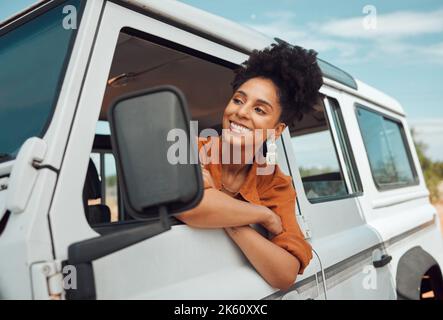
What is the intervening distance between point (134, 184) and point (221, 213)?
1.62ft

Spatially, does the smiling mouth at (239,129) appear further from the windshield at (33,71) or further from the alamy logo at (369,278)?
the alamy logo at (369,278)

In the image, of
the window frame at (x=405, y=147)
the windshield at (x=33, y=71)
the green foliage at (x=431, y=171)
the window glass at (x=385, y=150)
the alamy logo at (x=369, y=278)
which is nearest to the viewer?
the windshield at (x=33, y=71)

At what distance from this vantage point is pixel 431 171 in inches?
887

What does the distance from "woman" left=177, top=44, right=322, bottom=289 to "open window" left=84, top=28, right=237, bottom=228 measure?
22 cm

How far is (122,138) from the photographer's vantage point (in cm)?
111

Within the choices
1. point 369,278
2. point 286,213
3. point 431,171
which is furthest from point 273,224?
point 431,171

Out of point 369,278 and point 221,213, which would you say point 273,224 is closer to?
point 221,213

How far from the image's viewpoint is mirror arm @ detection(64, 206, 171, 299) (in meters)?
1.12

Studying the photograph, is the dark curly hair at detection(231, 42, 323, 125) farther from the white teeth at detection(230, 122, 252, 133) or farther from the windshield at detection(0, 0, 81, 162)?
the windshield at detection(0, 0, 81, 162)

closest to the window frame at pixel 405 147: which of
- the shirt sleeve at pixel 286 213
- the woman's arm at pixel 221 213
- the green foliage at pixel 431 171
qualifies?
the shirt sleeve at pixel 286 213

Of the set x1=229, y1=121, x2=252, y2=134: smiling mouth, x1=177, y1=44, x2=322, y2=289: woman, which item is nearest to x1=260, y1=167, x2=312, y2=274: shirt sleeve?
x1=177, y1=44, x2=322, y2=289: woman

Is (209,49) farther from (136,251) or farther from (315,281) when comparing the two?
(315,281)

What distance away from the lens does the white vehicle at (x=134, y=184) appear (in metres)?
1.15
